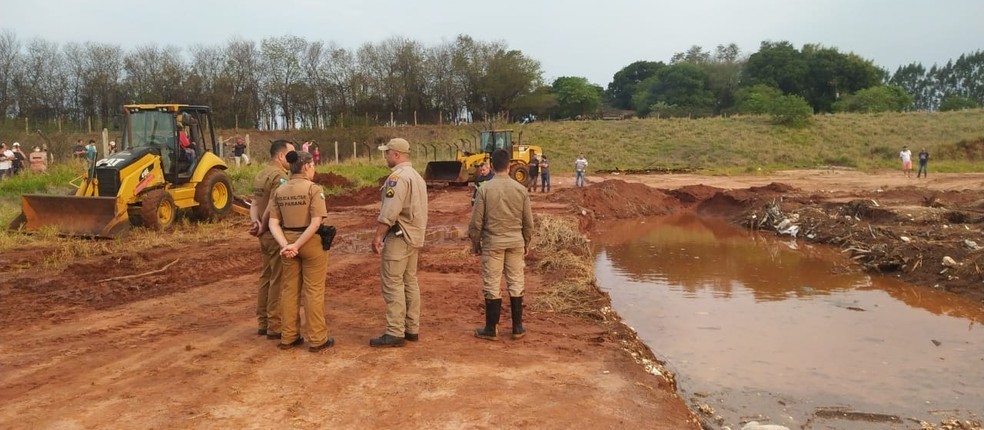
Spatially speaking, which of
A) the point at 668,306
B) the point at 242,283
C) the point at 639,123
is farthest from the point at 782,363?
the point at 639,123

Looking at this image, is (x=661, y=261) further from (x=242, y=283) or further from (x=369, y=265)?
(x=242, y=283)

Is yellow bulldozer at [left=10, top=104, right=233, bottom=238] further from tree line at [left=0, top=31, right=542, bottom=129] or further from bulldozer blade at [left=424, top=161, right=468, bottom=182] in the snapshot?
tree line at [left=0, top=31, right=542, bottom=129]

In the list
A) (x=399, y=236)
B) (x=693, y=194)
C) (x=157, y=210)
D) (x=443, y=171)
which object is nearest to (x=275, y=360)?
(x=399, y=236)

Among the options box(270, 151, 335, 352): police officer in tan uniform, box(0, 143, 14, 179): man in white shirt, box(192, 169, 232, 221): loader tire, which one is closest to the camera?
box(270, 151, 335, 352): police officer in tan uniform

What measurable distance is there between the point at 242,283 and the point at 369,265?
187 centimetres

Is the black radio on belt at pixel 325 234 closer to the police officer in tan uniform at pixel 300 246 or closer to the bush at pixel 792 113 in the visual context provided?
the police officer in tan uniform at pixel 300 246

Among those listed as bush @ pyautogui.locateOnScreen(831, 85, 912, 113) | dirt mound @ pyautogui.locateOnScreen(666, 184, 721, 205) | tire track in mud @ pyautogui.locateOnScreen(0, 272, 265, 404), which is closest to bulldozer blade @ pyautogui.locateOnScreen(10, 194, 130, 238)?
tire track in mud @ pyautogui.locateOnScreen(0, 272, 265, 404)

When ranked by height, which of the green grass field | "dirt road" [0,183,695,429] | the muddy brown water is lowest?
the muddy brown water

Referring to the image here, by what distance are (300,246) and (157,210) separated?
7674 millimetres

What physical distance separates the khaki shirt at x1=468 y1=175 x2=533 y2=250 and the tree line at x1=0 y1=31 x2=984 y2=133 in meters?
38.2

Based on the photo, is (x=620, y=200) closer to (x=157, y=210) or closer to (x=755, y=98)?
(x=157, y=210)

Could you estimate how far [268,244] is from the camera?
5520 mm

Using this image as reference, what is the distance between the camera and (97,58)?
5244cm

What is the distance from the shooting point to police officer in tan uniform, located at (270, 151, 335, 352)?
5184 millimetres
